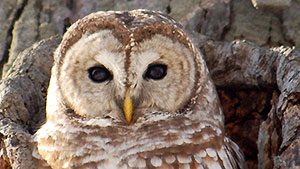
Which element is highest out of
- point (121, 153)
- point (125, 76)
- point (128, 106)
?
point (125, 76)

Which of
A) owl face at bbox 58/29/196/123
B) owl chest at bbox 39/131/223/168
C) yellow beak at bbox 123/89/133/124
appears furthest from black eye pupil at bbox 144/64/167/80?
owl chest at bbox 39/131/223/168

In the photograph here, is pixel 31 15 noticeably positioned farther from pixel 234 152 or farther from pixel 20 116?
pixel 234 152

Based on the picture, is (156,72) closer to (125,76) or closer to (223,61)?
(125,76)

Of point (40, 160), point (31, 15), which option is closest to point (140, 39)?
point (40, 160)

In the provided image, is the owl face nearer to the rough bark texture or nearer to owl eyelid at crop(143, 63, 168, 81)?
owl eyelid at crop(143, 63, 168, 81)

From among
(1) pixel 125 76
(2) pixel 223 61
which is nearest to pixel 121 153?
(1) pixel 125 76

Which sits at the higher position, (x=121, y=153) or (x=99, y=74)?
(x=99, y=74)
